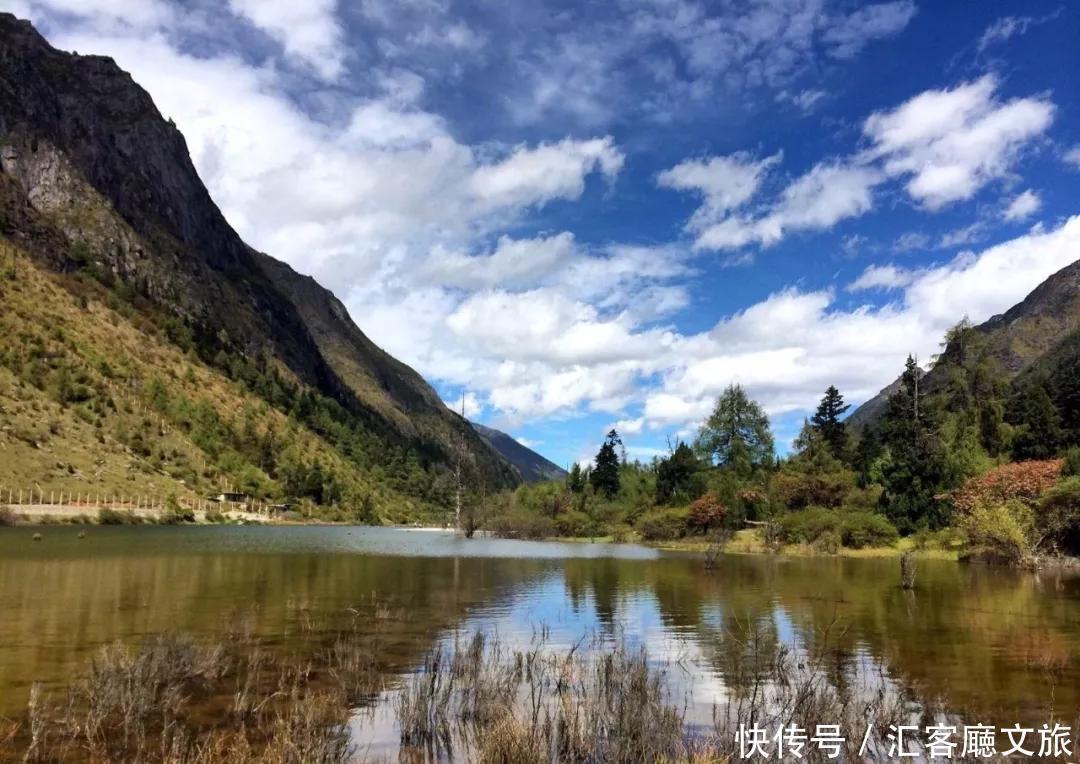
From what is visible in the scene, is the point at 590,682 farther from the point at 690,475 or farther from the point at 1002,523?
the point at 690,475

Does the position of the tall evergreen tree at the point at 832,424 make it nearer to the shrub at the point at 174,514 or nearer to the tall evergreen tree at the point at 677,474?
the tall evergreen tree at the point at 677,474

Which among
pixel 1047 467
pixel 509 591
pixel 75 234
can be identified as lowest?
pixel 509 591

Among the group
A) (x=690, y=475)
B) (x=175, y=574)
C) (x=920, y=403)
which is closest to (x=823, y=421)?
(x=920, y=403)

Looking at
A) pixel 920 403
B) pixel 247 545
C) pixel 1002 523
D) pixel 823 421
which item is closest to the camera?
pixel 1002 523

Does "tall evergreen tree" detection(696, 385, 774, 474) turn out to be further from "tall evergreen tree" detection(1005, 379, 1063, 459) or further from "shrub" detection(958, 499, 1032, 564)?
"shrub" detection(958, 499, 1032, 564)

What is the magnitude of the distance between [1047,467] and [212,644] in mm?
59054

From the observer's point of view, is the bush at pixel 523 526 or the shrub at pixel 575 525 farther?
the bush at pixel 523 526

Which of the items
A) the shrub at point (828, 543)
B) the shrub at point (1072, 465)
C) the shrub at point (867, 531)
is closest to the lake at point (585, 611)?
the shrub at point (1072, 465)

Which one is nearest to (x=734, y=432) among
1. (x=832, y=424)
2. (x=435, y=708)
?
(x=832, y=424)

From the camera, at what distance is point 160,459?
131m

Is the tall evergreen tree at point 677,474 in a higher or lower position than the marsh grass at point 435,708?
higher

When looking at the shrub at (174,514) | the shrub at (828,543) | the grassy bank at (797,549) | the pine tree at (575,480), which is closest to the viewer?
the grassy bank at (797,549)

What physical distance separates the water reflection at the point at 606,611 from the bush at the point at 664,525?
1527 inches

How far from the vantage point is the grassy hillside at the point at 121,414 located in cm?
10431
